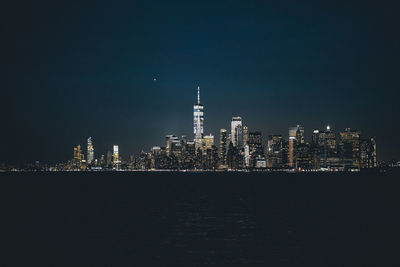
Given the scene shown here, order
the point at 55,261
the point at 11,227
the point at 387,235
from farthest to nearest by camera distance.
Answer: the point at 11,227, the point at 387,235, the point at 55,261

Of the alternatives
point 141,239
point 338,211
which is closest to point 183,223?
point 141,239

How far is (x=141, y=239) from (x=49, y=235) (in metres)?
9.62

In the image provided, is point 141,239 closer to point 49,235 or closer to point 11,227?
point 49,235

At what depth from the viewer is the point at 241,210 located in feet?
220

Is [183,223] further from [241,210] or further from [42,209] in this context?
[42,209]

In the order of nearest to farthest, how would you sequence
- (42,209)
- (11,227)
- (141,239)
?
(141,239) → (11,227) → (42,209)

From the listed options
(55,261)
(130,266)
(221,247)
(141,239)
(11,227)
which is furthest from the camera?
(11,227)

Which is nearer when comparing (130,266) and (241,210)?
(130,266)

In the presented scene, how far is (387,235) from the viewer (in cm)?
4388

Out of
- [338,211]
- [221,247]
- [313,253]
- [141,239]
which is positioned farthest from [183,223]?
[338,211]

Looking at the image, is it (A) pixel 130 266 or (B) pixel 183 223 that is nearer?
(A) pixel 130 266

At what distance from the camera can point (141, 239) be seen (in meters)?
41.0

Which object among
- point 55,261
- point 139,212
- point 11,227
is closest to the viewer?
point 55,261

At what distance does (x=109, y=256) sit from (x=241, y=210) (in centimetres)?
3551
